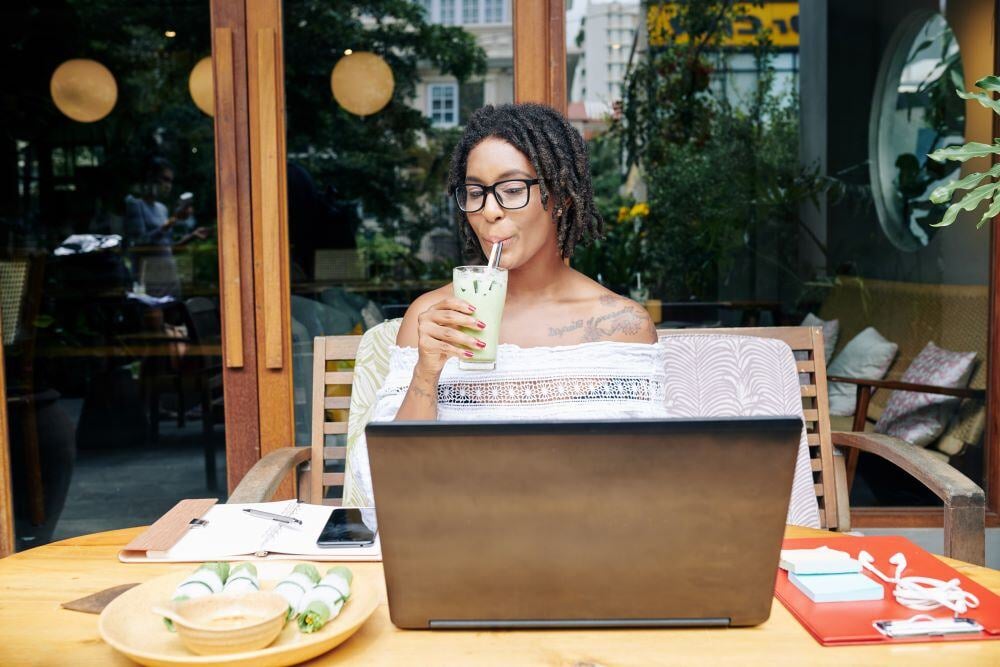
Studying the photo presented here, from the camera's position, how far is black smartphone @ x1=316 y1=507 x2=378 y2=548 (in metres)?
1.24

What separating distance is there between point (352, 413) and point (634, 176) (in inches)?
122

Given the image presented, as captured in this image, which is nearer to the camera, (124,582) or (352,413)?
(124,582)

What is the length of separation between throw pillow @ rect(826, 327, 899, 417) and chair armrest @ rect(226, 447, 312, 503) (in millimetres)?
2497

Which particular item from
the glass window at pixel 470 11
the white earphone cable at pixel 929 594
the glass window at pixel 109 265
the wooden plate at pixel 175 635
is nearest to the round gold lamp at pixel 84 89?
the glass window at pixel 109 265

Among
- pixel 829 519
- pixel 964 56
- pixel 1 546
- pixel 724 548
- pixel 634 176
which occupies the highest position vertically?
pixel 964 56

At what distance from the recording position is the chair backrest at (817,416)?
216 cm

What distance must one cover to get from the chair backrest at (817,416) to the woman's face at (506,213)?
738 mm

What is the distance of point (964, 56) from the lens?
3969 millimetres

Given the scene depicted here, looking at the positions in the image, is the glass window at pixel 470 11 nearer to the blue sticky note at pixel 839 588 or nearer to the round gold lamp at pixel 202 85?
the round gold lamp at pixel 202 85

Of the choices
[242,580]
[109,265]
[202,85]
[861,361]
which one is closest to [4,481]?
[242,580]

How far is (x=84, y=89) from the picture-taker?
250 inches

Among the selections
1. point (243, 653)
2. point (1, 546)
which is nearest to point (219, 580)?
point (243, 653)

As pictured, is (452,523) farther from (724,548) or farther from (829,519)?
(829,519)

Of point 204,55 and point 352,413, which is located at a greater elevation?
point 204,55
